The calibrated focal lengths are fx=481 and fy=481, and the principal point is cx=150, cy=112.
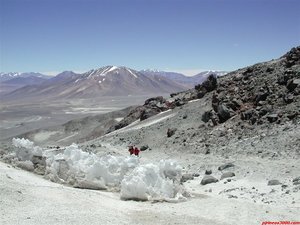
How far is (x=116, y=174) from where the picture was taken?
15398 millimetres

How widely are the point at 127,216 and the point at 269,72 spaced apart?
71.4 ft

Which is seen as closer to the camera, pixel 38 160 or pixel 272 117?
pixel 38 160

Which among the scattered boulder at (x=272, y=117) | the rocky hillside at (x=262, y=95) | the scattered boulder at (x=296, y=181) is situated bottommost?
the scattered boulder at (x=296, y=181)

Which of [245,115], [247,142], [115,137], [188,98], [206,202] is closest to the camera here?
[206,202]

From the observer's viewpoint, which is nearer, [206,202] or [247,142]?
[206,202]

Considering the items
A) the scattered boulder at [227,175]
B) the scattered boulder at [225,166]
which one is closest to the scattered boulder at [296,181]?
the scattered boulder at [227,175]

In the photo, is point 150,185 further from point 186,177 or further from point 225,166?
point 225,166

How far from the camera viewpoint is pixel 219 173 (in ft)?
59.9

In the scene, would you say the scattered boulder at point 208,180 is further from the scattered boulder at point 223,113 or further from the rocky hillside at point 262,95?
the scattered boulder at point 223,113

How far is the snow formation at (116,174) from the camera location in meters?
13.5

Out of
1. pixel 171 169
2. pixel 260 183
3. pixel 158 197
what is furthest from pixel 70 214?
pixel 260 183

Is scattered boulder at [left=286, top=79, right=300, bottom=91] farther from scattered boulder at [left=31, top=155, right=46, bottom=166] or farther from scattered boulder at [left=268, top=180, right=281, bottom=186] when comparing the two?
scattered boulder at [left=31, top=155, right=46, bottom=166]

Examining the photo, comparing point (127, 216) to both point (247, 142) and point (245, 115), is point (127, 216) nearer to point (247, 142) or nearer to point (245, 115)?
point (247, 142)

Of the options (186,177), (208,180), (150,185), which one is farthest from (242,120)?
(150,185)
